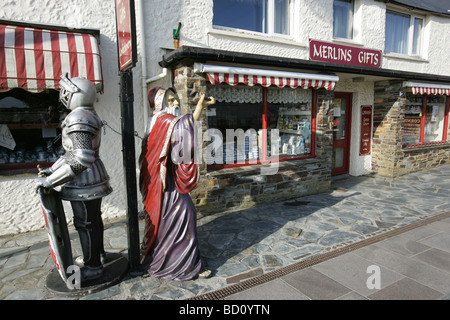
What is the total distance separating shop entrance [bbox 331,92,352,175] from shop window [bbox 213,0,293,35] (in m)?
2.64

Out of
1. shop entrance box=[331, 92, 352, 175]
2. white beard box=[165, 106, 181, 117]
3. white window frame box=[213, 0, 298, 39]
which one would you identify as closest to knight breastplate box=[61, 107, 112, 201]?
white beard box=[165, 106, 181, 117]

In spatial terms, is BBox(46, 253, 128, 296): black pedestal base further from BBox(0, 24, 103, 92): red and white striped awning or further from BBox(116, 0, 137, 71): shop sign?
BBox(0, 24, 103, 92): red and white striped awning

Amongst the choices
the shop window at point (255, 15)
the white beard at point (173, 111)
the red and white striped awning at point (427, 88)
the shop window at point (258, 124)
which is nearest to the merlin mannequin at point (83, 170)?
the white beard at point (173, 111)

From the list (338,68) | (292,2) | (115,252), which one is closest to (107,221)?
(115,252)

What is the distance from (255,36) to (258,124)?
72.2 inches

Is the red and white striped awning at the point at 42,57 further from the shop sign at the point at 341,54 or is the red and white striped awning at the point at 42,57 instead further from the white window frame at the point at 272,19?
the shop sign at the point at 341,54

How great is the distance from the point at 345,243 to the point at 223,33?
4.36 meters

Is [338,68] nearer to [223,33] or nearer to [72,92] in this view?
[223,33]

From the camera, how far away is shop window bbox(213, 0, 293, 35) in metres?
6.01

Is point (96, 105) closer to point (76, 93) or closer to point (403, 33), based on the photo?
point (76, 93)

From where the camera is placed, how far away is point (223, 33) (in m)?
5.64

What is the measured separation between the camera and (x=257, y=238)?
4.25m

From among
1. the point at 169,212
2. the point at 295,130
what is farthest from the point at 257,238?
the point at 295,130

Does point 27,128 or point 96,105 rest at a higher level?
point 96,105
